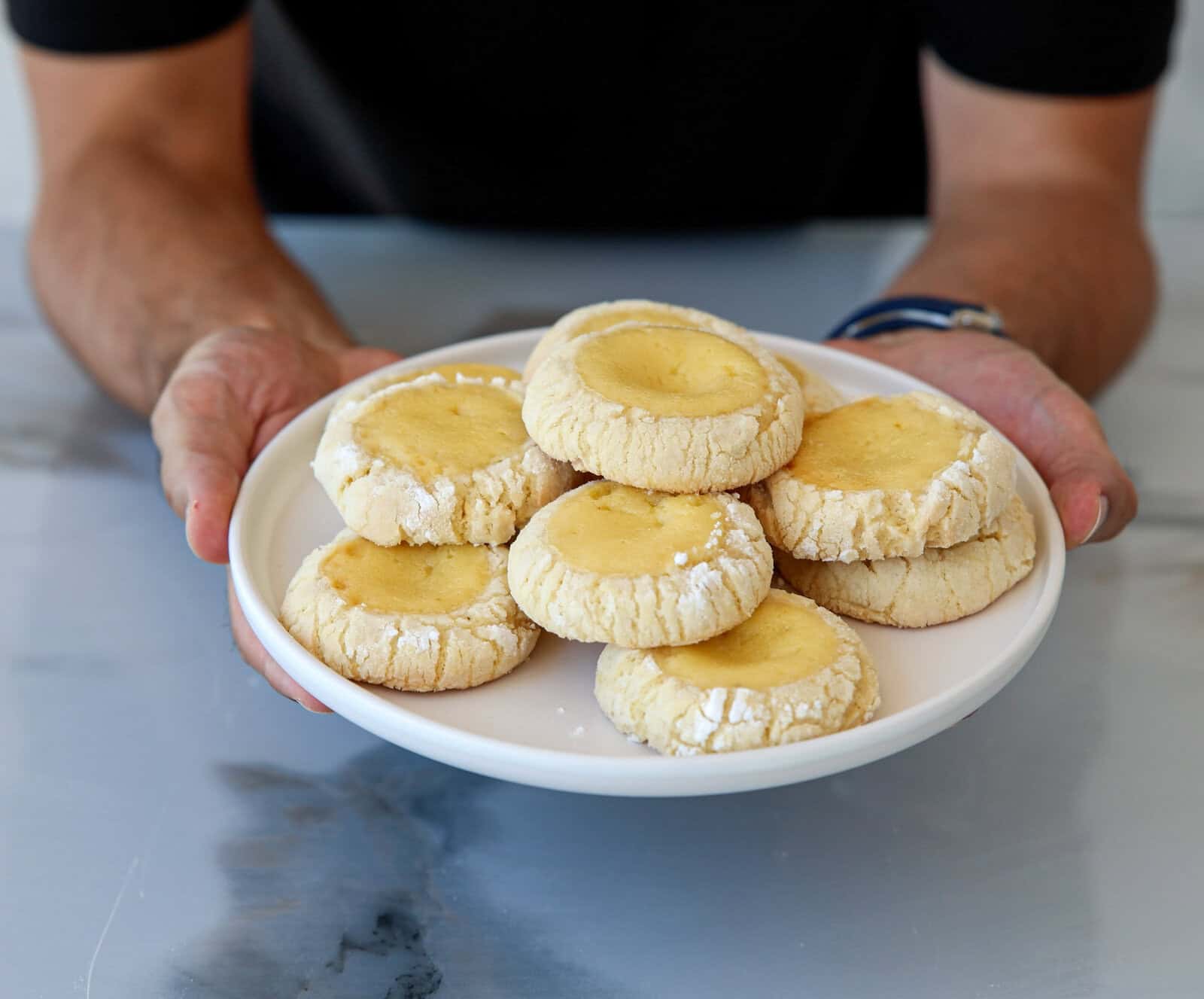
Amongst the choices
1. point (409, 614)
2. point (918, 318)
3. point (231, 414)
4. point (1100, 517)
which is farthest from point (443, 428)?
point (918, 318)

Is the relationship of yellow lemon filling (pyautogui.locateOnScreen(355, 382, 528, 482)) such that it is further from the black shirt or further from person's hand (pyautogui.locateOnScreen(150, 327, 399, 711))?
the black shirt

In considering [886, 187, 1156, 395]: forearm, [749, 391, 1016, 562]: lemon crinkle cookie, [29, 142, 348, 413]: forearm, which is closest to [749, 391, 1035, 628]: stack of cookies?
[749, 391, 1016, 562]: lemon crinkle cookie

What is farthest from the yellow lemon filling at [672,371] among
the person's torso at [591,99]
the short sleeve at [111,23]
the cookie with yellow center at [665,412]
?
the short sleeve at [111,23]

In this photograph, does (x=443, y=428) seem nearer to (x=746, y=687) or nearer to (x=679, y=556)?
(x=679, y=556)

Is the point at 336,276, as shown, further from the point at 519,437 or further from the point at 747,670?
the point at 747,670

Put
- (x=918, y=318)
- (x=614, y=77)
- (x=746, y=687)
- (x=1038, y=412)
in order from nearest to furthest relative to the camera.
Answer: (x=746, y=687), (x=1038, y=412), (x=918, y=318), (x=614, y=77)

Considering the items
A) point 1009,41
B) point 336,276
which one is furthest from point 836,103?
point 336,276

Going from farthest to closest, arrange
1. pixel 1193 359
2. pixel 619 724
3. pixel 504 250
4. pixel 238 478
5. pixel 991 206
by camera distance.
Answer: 1. pixel 504 250
2. pixel 991 206
3. pixel 1193 359
4. pixel 238 478
5. pixel 619 724
